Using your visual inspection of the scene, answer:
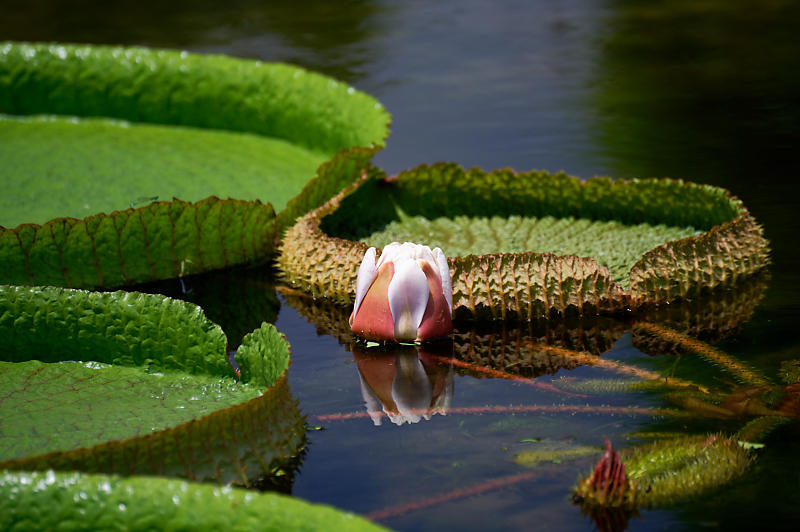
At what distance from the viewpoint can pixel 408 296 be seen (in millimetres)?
2332

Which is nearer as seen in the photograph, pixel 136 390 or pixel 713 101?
pixel 136 390

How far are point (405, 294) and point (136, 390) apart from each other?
66 cm

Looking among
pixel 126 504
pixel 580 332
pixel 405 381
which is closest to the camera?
pixel 126 504

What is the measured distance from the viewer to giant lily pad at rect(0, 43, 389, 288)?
2754 millimetres

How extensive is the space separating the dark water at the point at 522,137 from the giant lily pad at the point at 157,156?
232mm

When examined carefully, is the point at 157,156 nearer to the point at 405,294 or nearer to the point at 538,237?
the point at 538,237

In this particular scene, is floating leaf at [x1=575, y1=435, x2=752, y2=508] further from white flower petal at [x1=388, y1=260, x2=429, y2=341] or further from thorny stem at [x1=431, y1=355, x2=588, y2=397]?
white flower petal at [x1=388, y1=260, x2=429, y2=341]

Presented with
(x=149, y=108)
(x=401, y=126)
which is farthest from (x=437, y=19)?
(x=149, y=108)

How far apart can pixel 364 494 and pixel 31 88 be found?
9.75 feet

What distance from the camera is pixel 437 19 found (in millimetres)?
7031

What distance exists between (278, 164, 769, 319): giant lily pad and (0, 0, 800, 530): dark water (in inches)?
4.2

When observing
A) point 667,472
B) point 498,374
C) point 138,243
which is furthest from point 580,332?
point 138,243

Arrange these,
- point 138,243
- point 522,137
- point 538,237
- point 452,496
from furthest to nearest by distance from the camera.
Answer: point 522,137, point 538,237, point 138,243, point 452,496

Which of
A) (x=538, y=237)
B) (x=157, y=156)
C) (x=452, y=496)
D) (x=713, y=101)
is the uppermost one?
(x=713, y=101)
